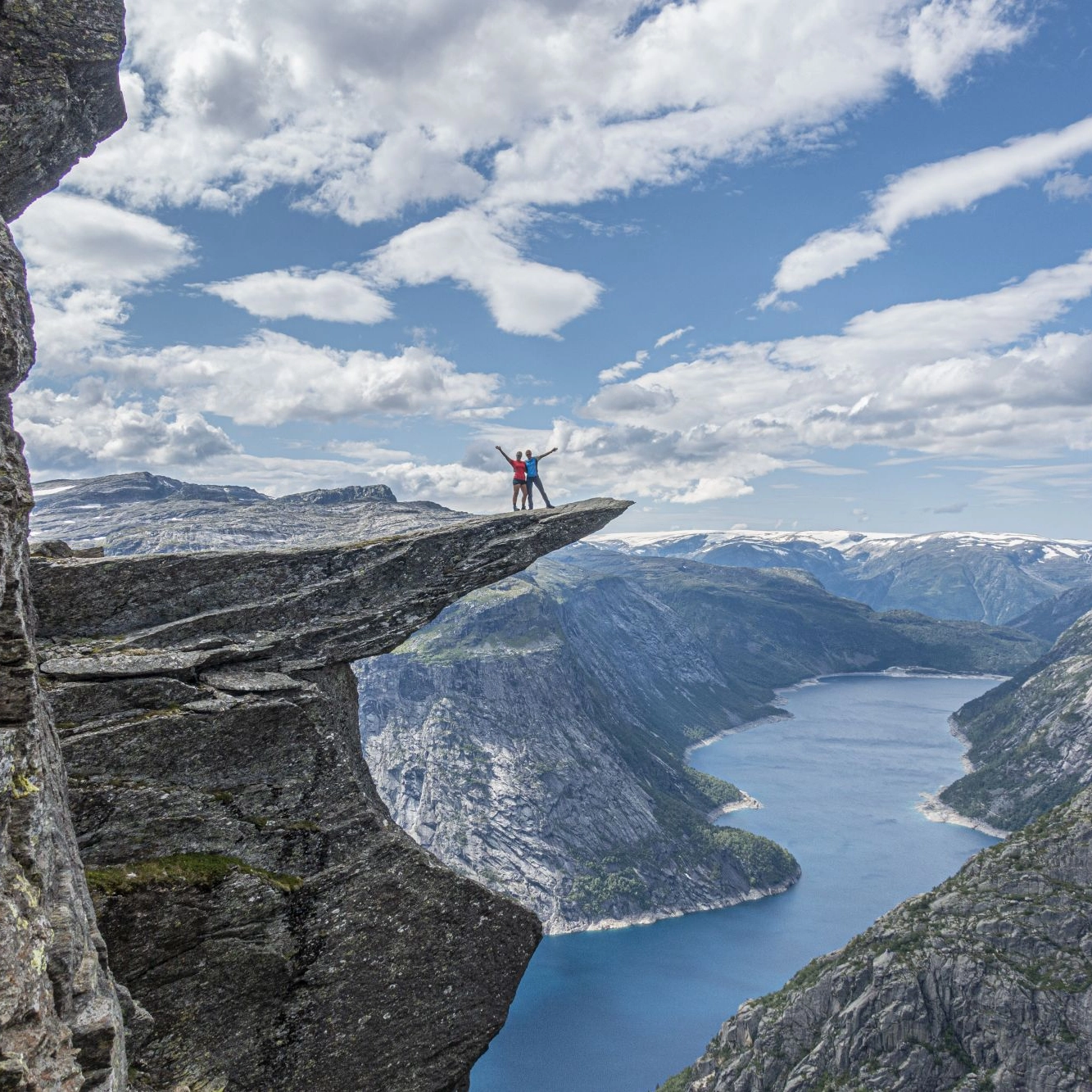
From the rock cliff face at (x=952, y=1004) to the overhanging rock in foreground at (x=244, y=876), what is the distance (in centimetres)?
10117

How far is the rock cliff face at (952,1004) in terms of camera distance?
94000 mm

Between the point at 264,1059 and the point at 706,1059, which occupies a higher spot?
the point at 264,1059

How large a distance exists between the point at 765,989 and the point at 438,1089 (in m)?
196

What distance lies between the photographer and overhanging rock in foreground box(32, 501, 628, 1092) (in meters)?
18.3

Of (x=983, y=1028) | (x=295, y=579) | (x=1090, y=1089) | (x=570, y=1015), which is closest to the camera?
(x=295, y=579)

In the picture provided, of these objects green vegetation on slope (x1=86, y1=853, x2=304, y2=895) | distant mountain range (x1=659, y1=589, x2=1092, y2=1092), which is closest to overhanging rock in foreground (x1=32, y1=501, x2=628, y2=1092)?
green vegetation on slope (x1=86, y1=853, x2=304, y2=895)

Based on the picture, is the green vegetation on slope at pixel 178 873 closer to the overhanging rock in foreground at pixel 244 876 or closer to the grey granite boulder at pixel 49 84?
the overhanging rock in foreground at pixel 244 876

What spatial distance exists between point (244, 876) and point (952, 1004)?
116500mm

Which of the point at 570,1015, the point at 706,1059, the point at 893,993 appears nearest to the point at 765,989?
the point at 570,1015

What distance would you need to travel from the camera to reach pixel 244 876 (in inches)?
768

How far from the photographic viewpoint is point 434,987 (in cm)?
2173

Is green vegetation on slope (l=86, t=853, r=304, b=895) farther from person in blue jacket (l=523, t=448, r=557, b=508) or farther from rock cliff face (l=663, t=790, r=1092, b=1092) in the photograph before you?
rock cliff face (l=663, t=790, r=1092, b=1092)

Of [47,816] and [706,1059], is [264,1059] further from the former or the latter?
[706,1059]

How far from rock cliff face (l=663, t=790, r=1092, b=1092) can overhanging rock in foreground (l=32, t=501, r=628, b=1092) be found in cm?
10117
